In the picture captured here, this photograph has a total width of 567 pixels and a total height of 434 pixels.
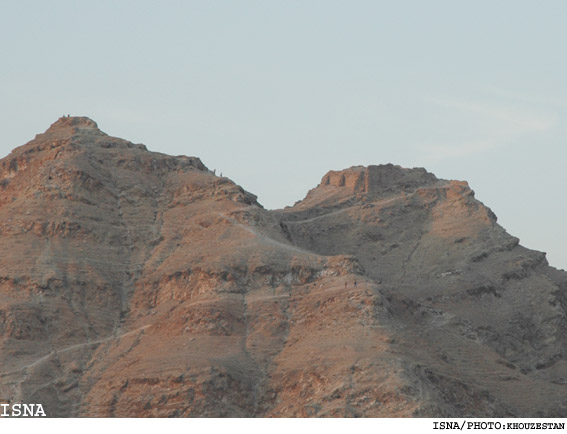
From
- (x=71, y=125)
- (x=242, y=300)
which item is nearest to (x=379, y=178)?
(x=71, y=125)

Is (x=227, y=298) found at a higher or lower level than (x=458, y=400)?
higher

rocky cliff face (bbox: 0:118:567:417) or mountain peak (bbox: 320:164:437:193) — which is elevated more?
mountain peak (bbox: 320:164:437:193)

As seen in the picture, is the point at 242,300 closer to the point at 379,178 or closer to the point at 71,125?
the point at 71,125

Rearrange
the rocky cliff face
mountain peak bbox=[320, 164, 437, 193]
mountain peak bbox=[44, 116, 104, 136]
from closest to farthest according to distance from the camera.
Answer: the rocky cliff face
mountain peak bbox=[44, 116, 104, 136]
mountain peak bbox=[320, 164, 437, 193]

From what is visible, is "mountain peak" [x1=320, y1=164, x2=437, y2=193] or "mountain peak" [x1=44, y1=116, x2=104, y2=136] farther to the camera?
"mountain peak" [x1=320, y1=164, x2=437, y2=193]

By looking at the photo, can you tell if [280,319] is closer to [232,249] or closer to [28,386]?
[232,249]

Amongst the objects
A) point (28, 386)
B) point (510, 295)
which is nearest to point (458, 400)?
point (28, 386)

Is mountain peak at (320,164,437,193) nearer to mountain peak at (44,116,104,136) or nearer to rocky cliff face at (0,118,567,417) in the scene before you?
rocky cliff face at (0,118,567,417)

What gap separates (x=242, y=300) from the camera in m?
134

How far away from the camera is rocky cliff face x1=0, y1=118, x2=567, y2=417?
394ft

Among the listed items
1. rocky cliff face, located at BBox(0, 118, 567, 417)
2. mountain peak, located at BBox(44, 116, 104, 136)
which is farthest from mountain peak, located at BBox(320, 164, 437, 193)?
mountain peak, located at BBox(44, 116, 104, 136)

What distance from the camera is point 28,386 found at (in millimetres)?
124062

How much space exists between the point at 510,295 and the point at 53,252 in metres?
52.7

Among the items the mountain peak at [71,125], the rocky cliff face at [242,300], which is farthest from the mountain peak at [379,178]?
the mountain peak at [71,125]
